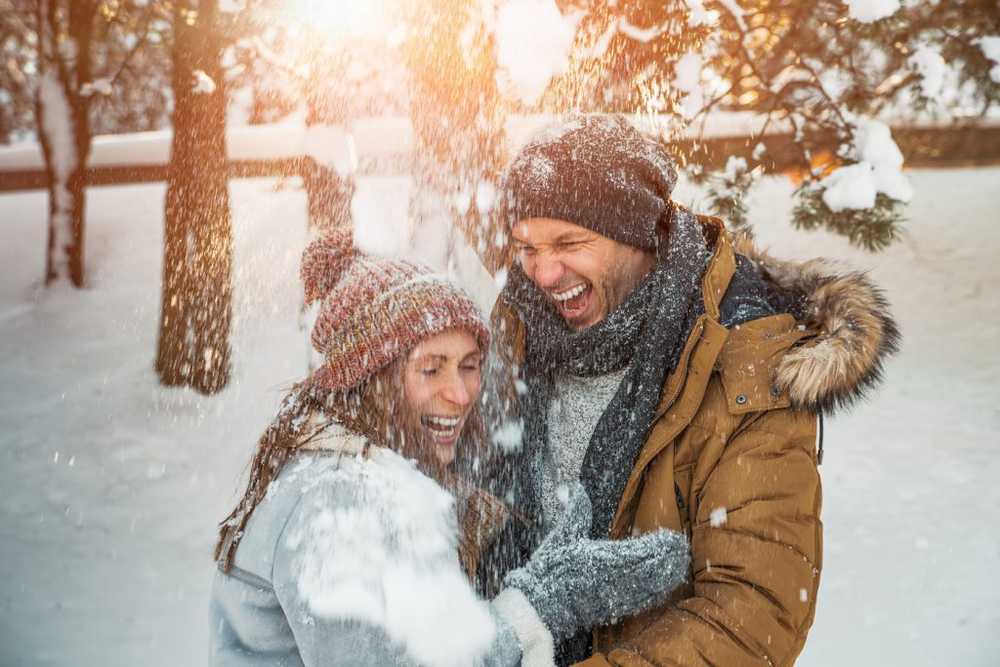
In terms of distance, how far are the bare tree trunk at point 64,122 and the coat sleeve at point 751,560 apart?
8.09 m

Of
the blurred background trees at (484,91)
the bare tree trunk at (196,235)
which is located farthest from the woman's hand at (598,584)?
the bare tree trunk at (196,235)

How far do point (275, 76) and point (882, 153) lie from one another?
490 cm

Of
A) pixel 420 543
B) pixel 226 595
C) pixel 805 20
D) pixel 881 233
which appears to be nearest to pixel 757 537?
pixel 420 543

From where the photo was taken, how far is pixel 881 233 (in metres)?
4.97

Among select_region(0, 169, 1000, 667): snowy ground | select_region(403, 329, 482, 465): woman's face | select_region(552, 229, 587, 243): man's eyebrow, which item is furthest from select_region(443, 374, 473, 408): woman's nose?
select_region(0, 169, 1000, 667): snowy ground

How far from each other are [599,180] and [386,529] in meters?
1.16

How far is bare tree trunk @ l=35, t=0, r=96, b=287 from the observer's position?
849 cm

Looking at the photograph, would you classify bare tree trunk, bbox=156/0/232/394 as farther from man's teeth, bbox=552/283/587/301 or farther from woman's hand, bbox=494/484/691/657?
woman's hand, bbox=494/484/691/657

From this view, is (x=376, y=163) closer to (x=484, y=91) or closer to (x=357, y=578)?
(x=484, y=91)

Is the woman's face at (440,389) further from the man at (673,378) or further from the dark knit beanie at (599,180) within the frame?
the dark knit beanie at (599,180)

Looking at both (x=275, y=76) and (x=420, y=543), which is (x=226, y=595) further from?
(x=275, y=76)

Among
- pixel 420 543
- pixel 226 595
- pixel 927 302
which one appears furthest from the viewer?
pixel 927 302

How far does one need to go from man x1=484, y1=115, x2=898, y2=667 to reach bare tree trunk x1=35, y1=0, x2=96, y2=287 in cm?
725

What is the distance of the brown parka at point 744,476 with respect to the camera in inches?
82.6
